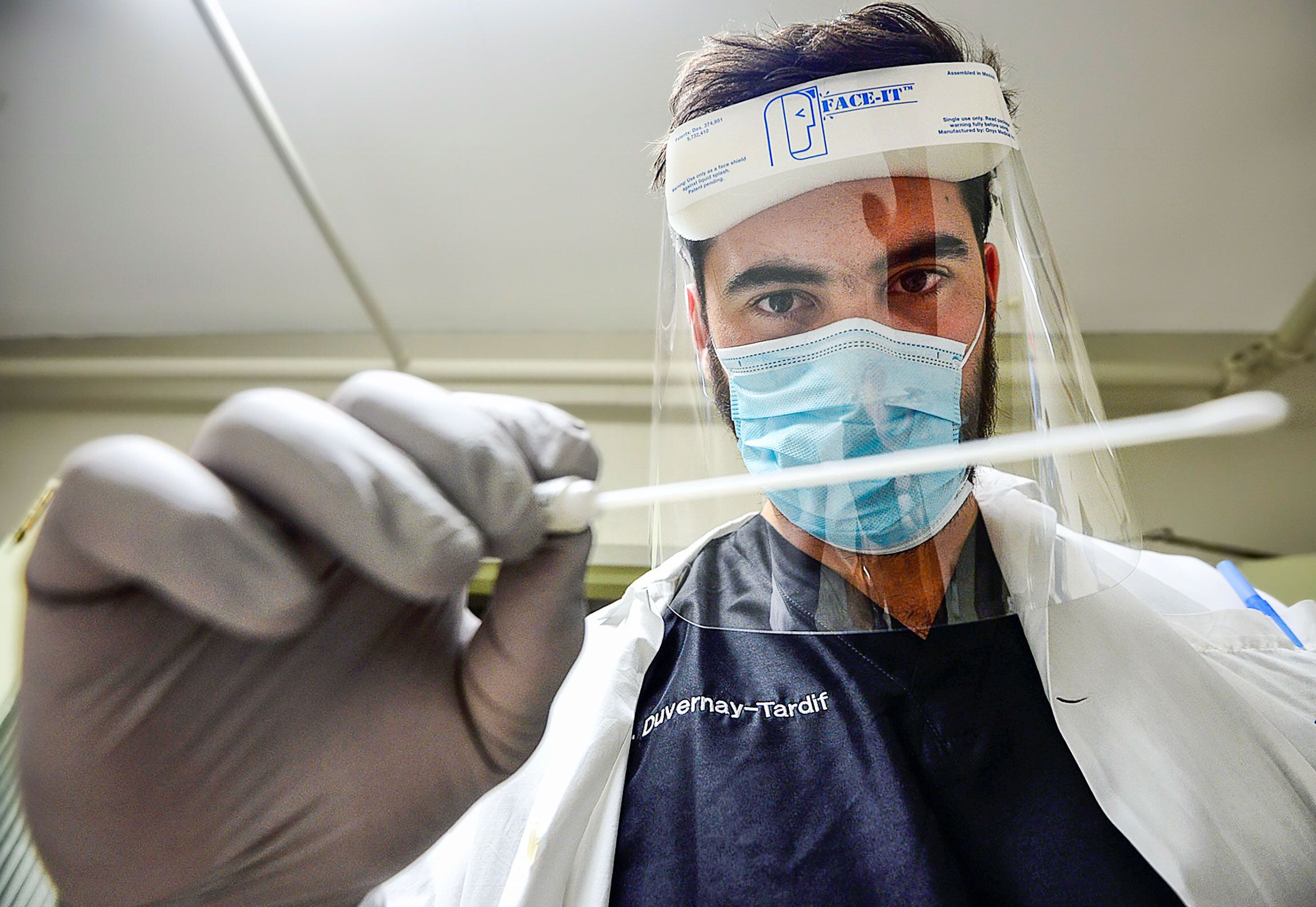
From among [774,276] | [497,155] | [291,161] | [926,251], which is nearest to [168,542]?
[774,276]

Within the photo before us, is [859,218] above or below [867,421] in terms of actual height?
above

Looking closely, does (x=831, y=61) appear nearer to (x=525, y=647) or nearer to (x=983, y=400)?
(x=983, y=400)

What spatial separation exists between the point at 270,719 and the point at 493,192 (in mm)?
1285

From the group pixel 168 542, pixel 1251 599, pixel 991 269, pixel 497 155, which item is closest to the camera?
pixel 168 542

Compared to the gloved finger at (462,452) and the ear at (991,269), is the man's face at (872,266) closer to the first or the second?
the ear at (991,269)

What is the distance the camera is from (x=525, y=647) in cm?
53

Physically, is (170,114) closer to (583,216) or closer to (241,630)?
(583,216)

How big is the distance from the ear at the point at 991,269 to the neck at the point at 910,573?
8.0 inches

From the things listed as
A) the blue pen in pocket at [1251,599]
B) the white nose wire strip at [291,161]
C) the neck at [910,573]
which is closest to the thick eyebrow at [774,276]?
the neck at [910,573]

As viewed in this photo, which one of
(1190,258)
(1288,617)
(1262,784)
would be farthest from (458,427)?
(1190,258)

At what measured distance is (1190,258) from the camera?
5.54 ft

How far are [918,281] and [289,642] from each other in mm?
596

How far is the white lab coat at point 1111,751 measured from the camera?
593 millimetres

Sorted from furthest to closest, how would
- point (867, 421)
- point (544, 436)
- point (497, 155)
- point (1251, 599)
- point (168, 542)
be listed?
1. point (497, 155)
2. point (1251, 599)
3. point (867, 421)
4. point (544, 436)
5. point (168, 542)
